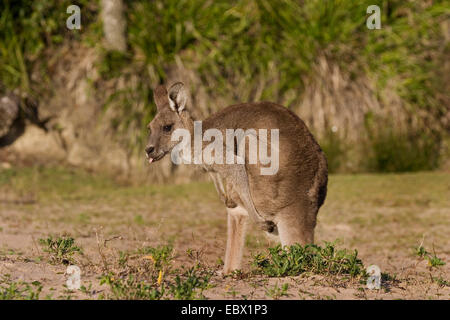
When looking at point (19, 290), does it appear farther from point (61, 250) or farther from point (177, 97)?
point (177, 97)

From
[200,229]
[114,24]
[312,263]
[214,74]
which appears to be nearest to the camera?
[312,263]

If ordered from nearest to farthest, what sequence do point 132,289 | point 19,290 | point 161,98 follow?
point 132,289 → point 19,290 → point 161,98

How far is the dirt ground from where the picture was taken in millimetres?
3482

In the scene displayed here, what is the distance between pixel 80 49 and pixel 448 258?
23.5 ft

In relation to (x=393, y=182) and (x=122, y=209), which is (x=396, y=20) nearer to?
(x=393, y=182)

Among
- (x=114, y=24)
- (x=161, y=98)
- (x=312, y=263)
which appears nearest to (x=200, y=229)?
(x=161, y=98)

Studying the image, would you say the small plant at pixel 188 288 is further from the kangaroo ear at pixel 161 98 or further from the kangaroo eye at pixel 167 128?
the kangaroo ear at pixel 161 98

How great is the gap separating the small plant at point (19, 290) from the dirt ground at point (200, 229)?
3cm

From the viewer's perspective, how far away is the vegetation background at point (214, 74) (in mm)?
9734

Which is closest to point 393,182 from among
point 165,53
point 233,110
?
point 165,53

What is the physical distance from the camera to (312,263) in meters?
3.75

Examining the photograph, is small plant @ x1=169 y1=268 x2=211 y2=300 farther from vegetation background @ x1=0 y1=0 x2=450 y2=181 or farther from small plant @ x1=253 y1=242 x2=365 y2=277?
vegetation background @ x1=0 y1=0 x2=450 y2=181

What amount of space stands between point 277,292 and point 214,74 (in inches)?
275

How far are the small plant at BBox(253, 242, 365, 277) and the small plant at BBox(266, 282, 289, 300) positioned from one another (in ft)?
1.05
